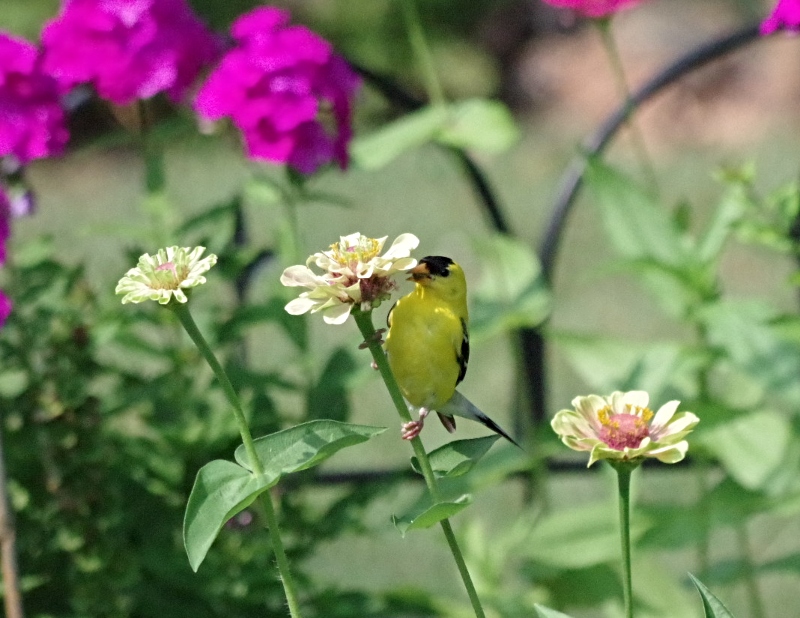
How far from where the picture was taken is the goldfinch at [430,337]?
935 millimetres

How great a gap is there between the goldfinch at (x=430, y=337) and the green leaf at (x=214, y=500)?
178mm

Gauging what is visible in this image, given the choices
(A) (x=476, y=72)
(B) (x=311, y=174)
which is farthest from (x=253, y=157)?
(A) (x=476, y=72)

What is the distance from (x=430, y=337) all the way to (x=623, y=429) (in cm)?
21

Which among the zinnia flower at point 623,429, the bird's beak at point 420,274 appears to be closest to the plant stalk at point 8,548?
the bird's beak at point 420,274

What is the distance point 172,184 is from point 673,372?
142 inches

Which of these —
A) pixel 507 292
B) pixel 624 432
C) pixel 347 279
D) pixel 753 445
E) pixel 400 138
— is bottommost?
pixel 753 445

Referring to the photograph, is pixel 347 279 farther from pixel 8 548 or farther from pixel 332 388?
pixel 332 388

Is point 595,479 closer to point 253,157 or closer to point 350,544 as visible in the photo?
point 350,544

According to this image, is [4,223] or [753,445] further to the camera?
[753,445]

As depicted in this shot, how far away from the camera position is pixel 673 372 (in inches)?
61.2

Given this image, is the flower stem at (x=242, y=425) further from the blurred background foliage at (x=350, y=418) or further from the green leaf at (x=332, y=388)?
the green leaf at (x=332, y=388)

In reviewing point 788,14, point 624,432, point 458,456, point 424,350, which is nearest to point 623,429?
point 624,432

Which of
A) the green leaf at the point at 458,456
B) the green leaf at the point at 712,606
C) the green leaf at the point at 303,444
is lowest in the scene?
the green leaf at the point at 712,606

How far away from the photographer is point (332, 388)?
1.58 metres
